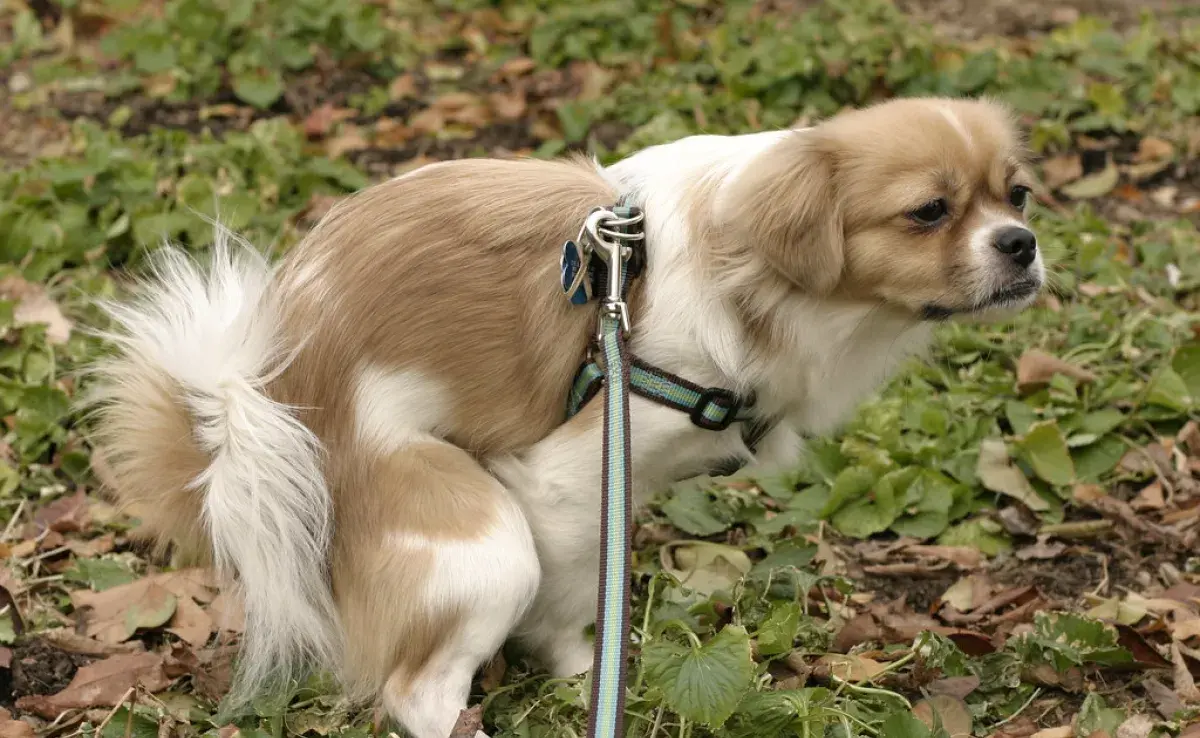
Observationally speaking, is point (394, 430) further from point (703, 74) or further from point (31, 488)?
point (703, 74)

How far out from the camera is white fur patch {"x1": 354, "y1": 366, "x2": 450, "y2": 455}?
106 inches

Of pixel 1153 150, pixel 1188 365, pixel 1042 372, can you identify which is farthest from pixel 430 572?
pixel 1153 150

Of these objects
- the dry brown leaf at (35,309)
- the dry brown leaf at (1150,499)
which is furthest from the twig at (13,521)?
the dry brown leaf at (1150,499)

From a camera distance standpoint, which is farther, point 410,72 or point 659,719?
point 410,72

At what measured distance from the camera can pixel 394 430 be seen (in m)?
2.70

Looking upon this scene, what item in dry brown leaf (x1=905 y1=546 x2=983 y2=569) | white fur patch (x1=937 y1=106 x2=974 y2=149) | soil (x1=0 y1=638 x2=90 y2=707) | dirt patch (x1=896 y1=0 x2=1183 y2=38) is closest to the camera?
white fur patch (x1=937 y1=106 x2=974 y2=149)

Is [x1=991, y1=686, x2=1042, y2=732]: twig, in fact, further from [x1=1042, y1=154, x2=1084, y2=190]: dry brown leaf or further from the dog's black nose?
[x1=1042, y1=154, x2=1084, y2=190]: dry brown leaf

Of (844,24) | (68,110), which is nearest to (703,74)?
(844,24)

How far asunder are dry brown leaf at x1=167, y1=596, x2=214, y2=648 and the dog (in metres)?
0.38

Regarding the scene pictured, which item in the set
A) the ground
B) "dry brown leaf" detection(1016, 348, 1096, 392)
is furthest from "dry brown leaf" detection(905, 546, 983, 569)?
"dry brown leaf" detection(1016, 348, 1096, 392)

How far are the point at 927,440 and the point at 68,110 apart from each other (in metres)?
3.88

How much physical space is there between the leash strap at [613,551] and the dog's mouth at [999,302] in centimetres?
64

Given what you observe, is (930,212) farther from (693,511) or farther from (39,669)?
(39,669)

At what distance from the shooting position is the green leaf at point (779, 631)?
112 inches
